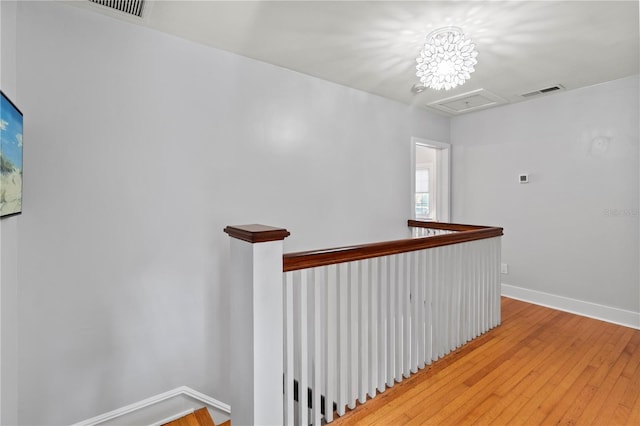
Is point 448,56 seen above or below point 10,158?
above

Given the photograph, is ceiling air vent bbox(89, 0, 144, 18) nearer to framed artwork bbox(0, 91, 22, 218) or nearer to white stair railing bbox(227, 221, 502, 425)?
framed artwork bbox(0, 91, 22, 218)

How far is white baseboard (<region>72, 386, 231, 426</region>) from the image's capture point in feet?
6.87

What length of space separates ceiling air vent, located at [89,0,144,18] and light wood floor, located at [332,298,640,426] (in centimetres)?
286

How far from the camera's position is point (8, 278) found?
5.54ft

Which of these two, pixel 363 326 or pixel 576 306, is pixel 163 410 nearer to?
pixel 363 326

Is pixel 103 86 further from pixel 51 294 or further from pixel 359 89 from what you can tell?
pixel 359 89

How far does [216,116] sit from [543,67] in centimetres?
304

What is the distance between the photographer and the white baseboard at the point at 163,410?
82.4 inches

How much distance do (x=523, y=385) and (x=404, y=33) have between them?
2624mm

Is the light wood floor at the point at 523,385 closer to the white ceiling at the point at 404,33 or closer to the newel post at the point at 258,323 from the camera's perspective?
the newel post at the point at 258,323

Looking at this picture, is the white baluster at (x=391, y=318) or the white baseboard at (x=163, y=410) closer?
the white baluster at (x=391, y=318)

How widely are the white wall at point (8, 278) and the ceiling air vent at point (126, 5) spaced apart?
1.57 ft

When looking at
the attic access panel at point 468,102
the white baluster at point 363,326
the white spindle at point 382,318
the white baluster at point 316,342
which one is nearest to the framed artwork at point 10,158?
the white baluster at point 316,342

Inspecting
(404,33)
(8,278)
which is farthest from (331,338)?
(404,33)
